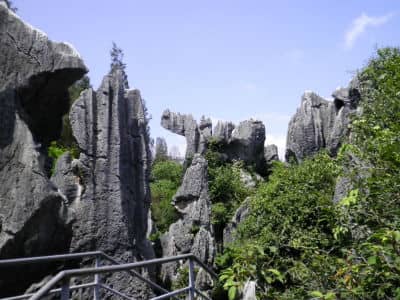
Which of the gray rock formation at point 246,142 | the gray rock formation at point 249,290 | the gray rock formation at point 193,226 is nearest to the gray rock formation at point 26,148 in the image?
the gray rock formation at point 249,290

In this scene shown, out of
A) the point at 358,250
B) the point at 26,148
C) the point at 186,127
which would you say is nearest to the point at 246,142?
the point at 186,127

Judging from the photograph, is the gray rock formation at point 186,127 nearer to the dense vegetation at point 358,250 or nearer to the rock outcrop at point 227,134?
the rock outcrop at point 227,134

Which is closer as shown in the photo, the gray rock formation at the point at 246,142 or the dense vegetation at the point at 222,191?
the dense vegetation at the point at 222,191

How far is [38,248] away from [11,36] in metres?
2.44

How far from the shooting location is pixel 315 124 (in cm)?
2172

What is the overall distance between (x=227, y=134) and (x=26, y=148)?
1698 centimetres

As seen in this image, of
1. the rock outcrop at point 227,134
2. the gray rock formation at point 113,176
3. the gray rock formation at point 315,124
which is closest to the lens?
the gray rock formation at point 113,176

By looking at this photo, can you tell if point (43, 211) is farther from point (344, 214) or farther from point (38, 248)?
point (344, 214)

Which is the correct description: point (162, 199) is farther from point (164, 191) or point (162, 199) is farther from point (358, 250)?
point (358, 250)

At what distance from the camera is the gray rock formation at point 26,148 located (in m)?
5.41

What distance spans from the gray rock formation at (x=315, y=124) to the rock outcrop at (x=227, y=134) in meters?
1.45

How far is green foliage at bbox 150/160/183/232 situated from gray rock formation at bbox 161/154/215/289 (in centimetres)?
113

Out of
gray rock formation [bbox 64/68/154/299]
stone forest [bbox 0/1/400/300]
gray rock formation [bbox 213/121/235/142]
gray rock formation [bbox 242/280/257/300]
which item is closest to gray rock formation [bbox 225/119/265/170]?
gray rock formation [bbox 213/121/235/142]

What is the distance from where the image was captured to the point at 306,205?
44.0ft
